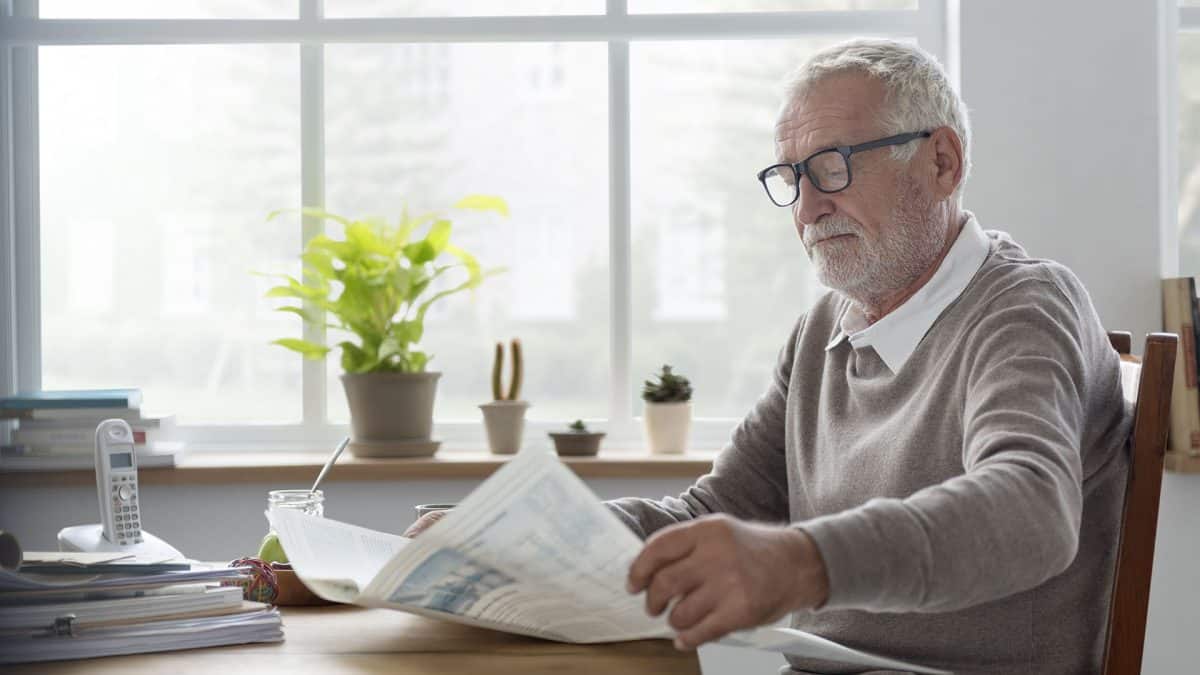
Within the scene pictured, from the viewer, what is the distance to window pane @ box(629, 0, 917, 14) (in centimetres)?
282

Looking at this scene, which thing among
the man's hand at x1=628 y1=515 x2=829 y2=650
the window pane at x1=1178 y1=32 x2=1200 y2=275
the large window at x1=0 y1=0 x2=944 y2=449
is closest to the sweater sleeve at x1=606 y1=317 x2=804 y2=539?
the man's hand at x1=628 y1=515 x2=829 y2=650

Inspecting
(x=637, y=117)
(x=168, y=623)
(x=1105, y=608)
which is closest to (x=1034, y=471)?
(x=1105, y=608)

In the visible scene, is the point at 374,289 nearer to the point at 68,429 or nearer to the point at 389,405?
the point at 389,405

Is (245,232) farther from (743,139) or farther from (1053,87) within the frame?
(1053,87)

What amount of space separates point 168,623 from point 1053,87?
2168 millimetres

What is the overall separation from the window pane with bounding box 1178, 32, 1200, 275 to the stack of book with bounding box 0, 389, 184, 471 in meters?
2.31

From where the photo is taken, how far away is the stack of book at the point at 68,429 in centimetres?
255

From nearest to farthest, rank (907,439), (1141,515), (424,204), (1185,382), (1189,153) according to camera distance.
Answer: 1. (1141,515)
2. (907,439)
3. (1185,382)
4. (1189,153)
5. (424,204)

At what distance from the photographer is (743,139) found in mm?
2881

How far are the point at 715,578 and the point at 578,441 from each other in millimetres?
1831

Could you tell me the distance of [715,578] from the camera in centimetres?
81

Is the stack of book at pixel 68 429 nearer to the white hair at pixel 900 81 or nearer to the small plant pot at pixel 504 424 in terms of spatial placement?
the small plant pot at pixel 504 424

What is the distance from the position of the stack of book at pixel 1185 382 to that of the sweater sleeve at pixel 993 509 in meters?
1.38

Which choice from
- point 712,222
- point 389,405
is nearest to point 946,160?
point 712,222
